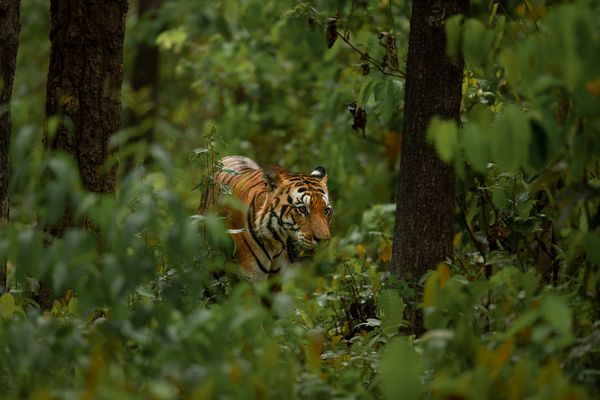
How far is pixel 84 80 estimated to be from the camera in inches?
224

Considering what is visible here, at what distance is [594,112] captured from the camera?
138 inches

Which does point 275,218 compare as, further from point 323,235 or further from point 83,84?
point 83,84

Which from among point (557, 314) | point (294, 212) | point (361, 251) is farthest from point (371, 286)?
point (557, 314)

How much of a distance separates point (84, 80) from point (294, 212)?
1.60m

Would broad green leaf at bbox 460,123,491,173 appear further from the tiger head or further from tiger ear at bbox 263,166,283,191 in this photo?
tiger ear at bbox 263,166,283,191

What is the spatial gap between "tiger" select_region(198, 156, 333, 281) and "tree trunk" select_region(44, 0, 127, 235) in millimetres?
832

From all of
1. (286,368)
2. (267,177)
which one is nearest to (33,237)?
(286,368)

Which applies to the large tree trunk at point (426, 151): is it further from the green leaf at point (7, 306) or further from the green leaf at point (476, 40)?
the green leaf at point (7, 306)

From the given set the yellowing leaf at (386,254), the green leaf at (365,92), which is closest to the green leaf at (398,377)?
the green leaf at (365,92)

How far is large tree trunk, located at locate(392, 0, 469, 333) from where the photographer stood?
5363 millimetres

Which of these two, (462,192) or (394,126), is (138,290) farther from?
(394,126)

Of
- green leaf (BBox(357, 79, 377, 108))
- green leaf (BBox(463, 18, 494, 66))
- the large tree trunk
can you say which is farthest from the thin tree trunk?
green leaf (BBox(463, 18, 494, 66))

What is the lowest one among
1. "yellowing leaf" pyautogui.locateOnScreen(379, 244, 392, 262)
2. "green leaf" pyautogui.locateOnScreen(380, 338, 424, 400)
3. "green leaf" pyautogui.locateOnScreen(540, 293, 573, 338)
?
"yellowing leaf" pyautogui.locateOnScreen(379, 244, 392, 262)

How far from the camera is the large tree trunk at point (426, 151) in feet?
17.6
